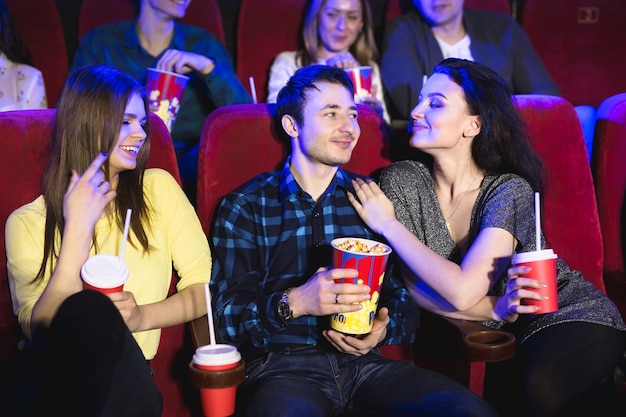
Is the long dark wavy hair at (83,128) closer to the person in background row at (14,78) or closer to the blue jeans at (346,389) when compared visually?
the blue jeans at (346,389)

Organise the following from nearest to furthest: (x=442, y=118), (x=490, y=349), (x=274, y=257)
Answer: (x=490, y=349) < (x=274, y=257) < (x=442, y=118)

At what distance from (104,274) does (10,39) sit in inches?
53.7

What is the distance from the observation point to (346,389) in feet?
4.96

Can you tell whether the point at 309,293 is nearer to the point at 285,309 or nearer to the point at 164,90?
the point at 285,309

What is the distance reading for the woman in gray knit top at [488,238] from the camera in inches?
59.2

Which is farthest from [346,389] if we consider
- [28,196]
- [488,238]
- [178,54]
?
[178,54]

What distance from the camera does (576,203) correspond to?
6.19ft

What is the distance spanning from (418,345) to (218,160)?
61 centimetres

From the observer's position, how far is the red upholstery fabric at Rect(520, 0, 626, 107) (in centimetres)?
273

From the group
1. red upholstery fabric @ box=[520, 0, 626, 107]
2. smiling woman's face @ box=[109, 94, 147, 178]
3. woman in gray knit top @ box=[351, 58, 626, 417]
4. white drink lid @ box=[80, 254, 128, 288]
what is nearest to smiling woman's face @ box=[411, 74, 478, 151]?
woman in gray knit top @ box=[351, 58, 626, 417]

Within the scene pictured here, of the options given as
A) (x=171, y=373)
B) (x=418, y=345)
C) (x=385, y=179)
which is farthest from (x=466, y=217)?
(x=171, y=373)

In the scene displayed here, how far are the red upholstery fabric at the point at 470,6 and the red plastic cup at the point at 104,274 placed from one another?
1664mm

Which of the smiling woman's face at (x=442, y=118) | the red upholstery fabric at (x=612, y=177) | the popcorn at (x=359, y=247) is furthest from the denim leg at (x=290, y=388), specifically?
the red upholstery fabric at (x=612, y=177)

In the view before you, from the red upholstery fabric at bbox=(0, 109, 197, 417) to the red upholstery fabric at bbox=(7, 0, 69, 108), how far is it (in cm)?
92
